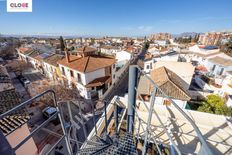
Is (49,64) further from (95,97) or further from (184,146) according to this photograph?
(184,146)

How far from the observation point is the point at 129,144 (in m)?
2.36

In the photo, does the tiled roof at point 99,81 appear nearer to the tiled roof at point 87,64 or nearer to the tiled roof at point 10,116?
the tiled roof at point 87,64

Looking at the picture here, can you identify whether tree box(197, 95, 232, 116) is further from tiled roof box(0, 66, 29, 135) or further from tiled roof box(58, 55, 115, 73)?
tiled roof box(0, 66, 29, 135)

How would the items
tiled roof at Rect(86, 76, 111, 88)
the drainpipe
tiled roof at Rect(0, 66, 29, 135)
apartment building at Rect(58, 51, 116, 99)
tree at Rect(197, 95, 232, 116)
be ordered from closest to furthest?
the drainpipe
tiled roof at Rect(0, 66, 29, 135)
tree at Rect(197, 95, 232, 116)
apartment building at Rect(58, 51, 116, 99)
tiled roof at Rect(86, 76, 111, 88)

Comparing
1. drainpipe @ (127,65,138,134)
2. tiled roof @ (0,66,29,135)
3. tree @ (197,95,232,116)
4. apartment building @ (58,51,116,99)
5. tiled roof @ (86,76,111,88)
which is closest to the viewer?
drainpipe @ (127,65,138,134)

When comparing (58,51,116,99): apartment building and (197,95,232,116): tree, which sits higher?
(58,51,116,99): apartment building

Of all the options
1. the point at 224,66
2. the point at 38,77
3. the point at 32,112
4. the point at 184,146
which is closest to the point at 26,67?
the point at 38,77

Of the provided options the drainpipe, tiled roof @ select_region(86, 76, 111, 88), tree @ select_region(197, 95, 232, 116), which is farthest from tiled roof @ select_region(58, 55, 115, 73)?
the drainpipe

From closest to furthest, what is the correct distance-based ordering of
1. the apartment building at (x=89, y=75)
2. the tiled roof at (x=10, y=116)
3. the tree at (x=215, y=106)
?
the tiled roof at (x=10, y=116) < the tree at (x=215, y=106) < the apartment building at (x=89, y=75)

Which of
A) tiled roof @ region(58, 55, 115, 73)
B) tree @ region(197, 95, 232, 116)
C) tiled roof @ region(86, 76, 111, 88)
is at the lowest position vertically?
tree @ region(197, 95, 232, 116)

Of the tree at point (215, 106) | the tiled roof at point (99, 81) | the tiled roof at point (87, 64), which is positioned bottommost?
the tree at point (215, 106)

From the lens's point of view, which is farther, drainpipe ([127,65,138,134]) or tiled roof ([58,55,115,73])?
tiled roof ([58,55,115,73])

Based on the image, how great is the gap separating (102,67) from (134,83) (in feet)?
42.5

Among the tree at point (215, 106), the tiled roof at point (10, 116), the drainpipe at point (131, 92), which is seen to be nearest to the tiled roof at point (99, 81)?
the tiled roof at point (10, 116)
